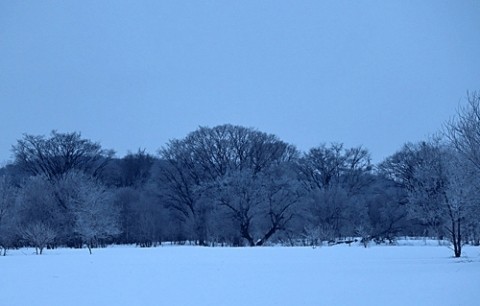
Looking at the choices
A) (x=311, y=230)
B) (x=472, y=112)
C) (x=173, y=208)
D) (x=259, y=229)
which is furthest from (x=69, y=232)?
(x=472, y=112)

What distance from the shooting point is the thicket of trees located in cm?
3897

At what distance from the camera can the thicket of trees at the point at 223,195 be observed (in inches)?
1534

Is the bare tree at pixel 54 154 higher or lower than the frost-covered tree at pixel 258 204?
higher

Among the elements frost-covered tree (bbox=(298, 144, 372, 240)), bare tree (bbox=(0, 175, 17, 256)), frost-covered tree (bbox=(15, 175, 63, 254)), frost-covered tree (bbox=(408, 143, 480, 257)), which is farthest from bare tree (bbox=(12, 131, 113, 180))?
frost-covered tree (bbox=(408, 143, 480, 257))

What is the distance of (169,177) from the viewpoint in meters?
58.3

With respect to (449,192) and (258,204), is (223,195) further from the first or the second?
(449,192)

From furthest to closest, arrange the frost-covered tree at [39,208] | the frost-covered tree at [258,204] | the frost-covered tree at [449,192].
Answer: the frost-covered tree at [258,204] → the frost-covered tree at [39,208] → the frost-covered tree at [449,192]

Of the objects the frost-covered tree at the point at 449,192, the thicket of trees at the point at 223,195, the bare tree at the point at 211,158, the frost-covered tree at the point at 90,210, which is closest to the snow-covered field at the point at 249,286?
the frost-covered tree at the point at 449,192

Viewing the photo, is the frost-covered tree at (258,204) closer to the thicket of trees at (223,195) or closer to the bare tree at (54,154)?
the thicket of trees at (223,195)

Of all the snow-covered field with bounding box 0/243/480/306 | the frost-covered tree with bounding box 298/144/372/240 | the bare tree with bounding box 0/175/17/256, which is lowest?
the snow-covered field with bounding box 0/243/480/306

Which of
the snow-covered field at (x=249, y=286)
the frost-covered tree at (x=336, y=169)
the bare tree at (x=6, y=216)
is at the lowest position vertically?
the snow-covered field at (x=249, y=286)

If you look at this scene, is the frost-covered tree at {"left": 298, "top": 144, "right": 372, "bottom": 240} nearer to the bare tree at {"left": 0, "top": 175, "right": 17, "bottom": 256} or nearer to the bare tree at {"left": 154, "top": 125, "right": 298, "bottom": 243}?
the bare tree at {"left": 154, "top": 125, "right": 298, "bottom": 243}

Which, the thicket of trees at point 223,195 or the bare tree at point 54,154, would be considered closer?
the thicket of trees at point 223,195

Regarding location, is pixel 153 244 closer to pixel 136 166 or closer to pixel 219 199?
pixel 219 199
